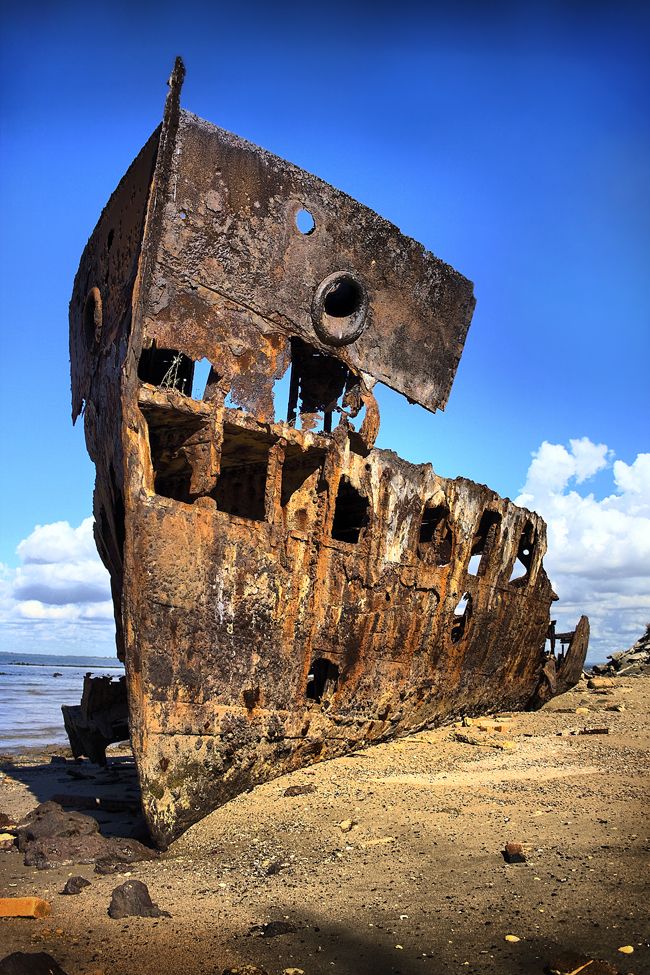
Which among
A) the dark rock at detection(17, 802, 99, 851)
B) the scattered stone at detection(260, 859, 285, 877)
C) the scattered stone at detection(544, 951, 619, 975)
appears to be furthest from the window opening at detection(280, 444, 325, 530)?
the scattered stone at detection(544, 951, 619, 975)

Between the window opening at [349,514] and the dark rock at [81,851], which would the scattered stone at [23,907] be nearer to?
the dark rock at [81,851]

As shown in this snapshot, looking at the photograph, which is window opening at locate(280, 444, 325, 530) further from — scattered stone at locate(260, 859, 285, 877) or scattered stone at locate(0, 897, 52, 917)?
scattered stone at locate(0, 897, 52, 917)

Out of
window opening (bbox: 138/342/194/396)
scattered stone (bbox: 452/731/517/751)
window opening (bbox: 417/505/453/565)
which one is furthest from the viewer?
window opening (bbox: 417/505/453/565)

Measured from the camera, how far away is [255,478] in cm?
689

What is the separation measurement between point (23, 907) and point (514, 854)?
2.56m

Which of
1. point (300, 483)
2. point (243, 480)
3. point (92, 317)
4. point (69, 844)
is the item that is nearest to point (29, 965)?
point (69, 844)

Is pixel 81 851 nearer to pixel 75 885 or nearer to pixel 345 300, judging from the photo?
pixel 75 885

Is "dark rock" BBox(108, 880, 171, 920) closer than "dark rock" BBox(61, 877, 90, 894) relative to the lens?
Yes

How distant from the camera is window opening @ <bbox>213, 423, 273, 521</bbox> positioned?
647 cm

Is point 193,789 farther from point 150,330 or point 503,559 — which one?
point 503,559

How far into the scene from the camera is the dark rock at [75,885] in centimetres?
436

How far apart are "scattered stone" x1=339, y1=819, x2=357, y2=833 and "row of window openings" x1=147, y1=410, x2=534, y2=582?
2235mm

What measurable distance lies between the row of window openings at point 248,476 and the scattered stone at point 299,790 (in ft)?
6.55

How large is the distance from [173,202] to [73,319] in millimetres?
2928
